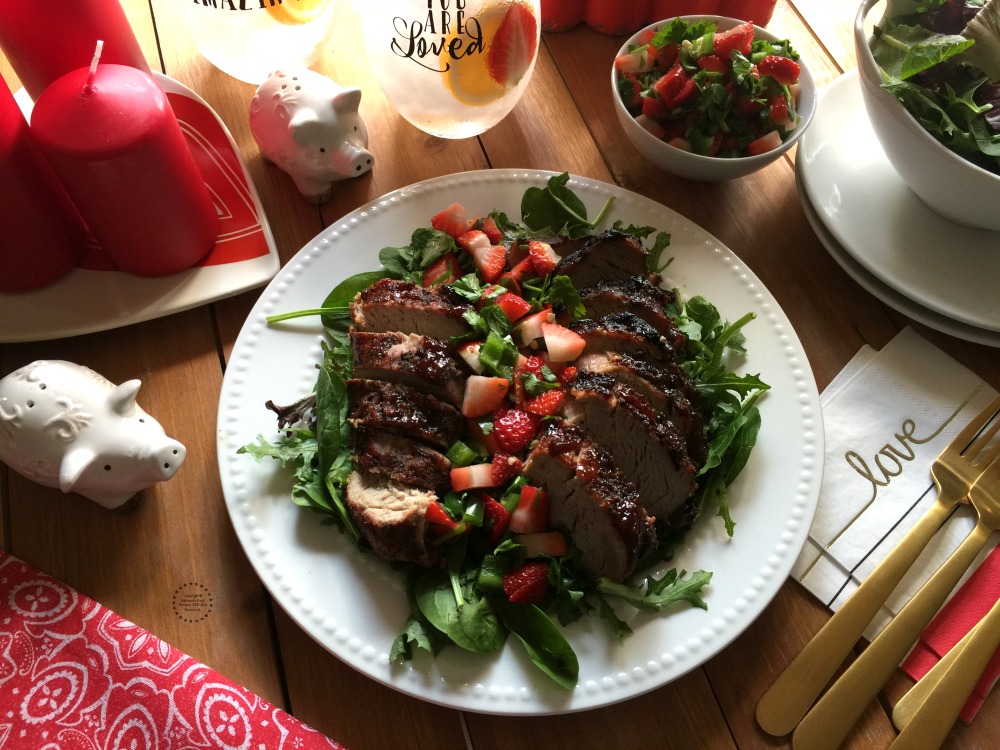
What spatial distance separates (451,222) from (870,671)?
1.21 meters

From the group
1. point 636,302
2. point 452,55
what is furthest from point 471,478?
point 452,55

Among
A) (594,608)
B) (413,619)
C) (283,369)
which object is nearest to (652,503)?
(594,608)

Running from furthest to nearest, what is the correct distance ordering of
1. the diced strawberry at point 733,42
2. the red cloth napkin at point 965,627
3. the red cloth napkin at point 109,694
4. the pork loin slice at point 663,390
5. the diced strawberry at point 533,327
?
the diced strawberry at point 733,42, the diced strawberry at point 533,327, the pork loin slice at point 663,390, the red cloth napkin at point 965,627, the red cloth napkin at point 109,694

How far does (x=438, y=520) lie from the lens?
1.27 m

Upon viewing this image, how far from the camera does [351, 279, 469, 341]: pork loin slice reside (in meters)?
1.51

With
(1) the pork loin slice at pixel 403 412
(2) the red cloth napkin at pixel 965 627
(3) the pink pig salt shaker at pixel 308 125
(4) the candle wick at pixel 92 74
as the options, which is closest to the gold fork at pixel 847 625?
(2) the red cloth napkin at pixel 965 627

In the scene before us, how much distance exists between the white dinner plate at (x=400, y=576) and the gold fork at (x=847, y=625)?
14 cm

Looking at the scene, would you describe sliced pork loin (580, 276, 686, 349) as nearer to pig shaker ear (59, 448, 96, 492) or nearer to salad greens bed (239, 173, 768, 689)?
salad greens bed (239, 173, 768, 689)

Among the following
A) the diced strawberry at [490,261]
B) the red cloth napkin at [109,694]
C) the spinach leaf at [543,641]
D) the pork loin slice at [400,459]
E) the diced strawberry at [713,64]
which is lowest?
the red cloth napkin at [109,694]

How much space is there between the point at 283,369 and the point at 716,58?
1206 mm

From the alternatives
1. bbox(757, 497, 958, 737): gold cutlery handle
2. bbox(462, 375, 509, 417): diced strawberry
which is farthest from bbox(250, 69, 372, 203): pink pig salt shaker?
bbox(757, 497, 958, 737): gold cutlery handle

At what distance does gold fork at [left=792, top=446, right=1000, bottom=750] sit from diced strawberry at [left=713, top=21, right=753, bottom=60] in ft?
3.80

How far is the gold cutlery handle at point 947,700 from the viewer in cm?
125

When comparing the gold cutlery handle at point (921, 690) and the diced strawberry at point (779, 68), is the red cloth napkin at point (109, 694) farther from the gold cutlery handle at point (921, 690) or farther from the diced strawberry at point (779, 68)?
the diced strawberry at point (779, 68)
